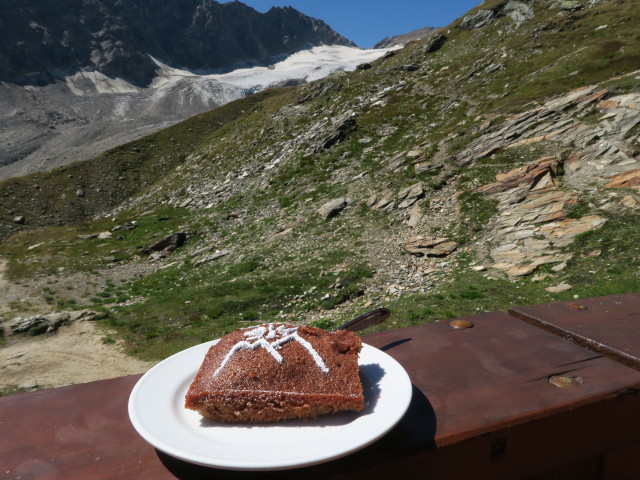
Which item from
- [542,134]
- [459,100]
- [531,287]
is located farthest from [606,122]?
[459,100]

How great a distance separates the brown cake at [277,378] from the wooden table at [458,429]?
0.28 metres

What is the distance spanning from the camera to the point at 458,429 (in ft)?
5.03

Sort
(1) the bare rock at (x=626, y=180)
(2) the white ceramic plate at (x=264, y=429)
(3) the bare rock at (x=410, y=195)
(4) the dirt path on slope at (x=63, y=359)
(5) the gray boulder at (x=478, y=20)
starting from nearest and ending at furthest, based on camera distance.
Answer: (2) the white ceramic plate at (x=264, y=429) < (4) the dirt path on slope at (x=63, y=359) < (1) the bare rock at (x=626, y=180) < (3) the bare rock at (x=410, y=195) < (5) the gray boulder at (x=478, y=20)

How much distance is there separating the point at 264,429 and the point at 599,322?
7.15 ft

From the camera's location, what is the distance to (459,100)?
134 feet

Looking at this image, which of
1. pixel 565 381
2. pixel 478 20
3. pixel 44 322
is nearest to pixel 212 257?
pixel 44 322

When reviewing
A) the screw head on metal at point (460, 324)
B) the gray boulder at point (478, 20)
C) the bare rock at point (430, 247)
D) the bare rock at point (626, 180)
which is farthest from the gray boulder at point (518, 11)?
the screw head on metal at point (460, 324)

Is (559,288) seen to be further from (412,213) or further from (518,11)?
(518,11)

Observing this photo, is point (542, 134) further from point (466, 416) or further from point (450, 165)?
point (466, 416)

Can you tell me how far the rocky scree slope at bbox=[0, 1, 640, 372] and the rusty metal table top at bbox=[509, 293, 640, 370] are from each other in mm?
10416

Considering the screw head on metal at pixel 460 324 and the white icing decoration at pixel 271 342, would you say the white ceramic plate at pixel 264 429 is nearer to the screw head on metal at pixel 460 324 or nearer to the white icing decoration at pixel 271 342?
the white icing decoration at pixel 271 342

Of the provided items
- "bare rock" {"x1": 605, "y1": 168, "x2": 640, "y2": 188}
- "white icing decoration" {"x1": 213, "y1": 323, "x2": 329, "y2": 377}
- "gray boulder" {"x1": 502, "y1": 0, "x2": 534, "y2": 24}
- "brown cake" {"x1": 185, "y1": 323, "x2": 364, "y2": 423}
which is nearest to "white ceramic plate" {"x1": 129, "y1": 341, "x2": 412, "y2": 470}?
"brown cake" {"x1": 185, "y1": 323, "x2": 364, "y2": 423}

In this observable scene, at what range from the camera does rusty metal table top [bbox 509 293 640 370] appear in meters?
2.04

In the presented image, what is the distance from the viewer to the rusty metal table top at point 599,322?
2.04m
